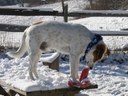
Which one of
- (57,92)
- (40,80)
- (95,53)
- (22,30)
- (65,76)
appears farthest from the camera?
(22,30)

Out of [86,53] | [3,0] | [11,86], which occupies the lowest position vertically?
[3,0]

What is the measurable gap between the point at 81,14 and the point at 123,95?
169 inches

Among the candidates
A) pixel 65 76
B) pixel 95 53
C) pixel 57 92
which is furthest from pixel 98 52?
pixel 65 76

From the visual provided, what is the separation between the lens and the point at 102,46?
571cm

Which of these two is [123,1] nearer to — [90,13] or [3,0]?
[90,13]

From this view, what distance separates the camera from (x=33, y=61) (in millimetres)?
5848

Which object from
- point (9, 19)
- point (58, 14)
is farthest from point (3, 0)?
point (58, 14)

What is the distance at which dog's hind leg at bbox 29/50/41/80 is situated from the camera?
5.77 metres

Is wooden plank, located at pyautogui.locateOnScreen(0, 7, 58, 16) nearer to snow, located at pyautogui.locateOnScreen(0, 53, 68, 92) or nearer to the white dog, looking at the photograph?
snow, located at pyautogui.locateOnScreen(0, 53, 68, 92)

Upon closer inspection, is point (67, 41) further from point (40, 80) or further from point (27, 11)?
point (27, 11)

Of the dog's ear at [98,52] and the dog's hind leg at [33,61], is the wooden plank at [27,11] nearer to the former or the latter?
the dog's hind leg at [33,61]

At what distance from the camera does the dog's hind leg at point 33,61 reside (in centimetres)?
577

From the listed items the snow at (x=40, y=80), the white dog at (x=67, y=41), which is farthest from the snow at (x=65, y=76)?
the white dog at (x=67, y=41)

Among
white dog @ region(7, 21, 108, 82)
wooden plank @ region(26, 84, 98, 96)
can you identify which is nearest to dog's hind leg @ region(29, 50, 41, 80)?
white dog @ region(7, 21, 108, 82)
